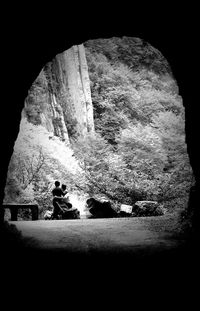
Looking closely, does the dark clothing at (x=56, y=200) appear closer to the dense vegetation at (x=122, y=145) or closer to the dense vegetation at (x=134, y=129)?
the dense vegetation at (x=122, y=145)

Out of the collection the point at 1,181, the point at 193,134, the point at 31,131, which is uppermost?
the point at 31,131

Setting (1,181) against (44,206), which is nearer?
(1,181)

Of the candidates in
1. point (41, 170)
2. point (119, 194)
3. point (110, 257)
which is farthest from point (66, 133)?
point (110, 257)

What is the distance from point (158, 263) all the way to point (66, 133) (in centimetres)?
2046

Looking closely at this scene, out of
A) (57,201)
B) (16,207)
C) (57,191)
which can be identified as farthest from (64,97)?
(16,207)

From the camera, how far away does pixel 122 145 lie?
19312 mm

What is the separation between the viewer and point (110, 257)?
14.2 ft

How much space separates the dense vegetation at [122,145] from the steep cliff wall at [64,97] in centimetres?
12

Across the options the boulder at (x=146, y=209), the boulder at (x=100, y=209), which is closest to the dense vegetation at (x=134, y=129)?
the boulder at (x=146, y=209)

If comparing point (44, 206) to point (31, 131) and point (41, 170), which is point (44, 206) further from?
point (31, 131)

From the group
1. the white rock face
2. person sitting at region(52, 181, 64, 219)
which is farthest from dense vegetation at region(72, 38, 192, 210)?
person sitting at region(52, 181, 64, 219)

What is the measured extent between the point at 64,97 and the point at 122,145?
346 inches

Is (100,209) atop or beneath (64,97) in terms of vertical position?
beneath

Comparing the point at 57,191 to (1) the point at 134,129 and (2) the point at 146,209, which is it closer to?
(2) the point at 146,209
